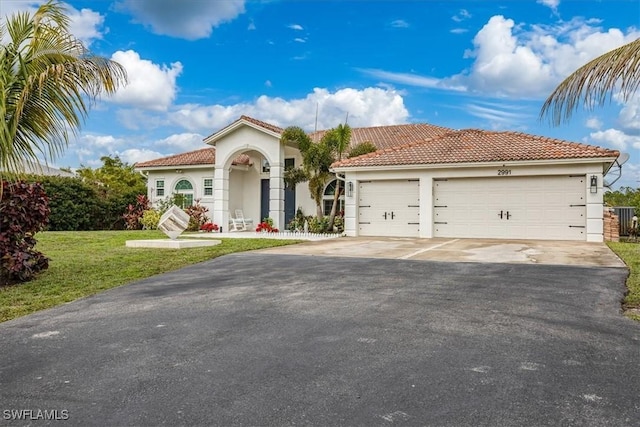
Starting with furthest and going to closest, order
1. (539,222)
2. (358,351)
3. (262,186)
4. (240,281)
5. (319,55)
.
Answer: (262,186) < (319,55) < (539,222) < (240,281) < (358,351)

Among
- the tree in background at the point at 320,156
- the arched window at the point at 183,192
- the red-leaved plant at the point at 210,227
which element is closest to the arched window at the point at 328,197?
the tree in background at the point at 320,156

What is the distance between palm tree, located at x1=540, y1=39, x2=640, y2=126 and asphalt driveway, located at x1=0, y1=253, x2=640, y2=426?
276 cm

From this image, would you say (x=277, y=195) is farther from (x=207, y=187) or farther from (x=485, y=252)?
(x=485, y=252)

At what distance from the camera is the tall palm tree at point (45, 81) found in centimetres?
700

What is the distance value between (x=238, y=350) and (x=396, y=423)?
1.94 metres

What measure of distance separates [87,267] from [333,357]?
7.89 metres

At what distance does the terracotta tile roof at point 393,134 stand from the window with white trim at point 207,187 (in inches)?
235

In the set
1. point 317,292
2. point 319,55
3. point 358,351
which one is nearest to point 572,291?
point 317,292

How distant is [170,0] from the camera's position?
483 inches

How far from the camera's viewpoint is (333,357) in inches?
166

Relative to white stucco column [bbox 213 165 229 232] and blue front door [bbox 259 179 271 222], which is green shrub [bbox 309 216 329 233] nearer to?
blue front door [bbox 259 179 271 222]

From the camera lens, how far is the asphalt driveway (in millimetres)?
3207

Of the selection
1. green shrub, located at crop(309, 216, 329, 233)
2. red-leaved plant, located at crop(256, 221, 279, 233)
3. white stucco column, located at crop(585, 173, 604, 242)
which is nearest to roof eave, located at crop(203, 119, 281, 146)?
red-leaved plant, located at crop(256, 221, 279, 233)

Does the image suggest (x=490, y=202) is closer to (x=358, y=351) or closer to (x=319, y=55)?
(x=319, y=55)
